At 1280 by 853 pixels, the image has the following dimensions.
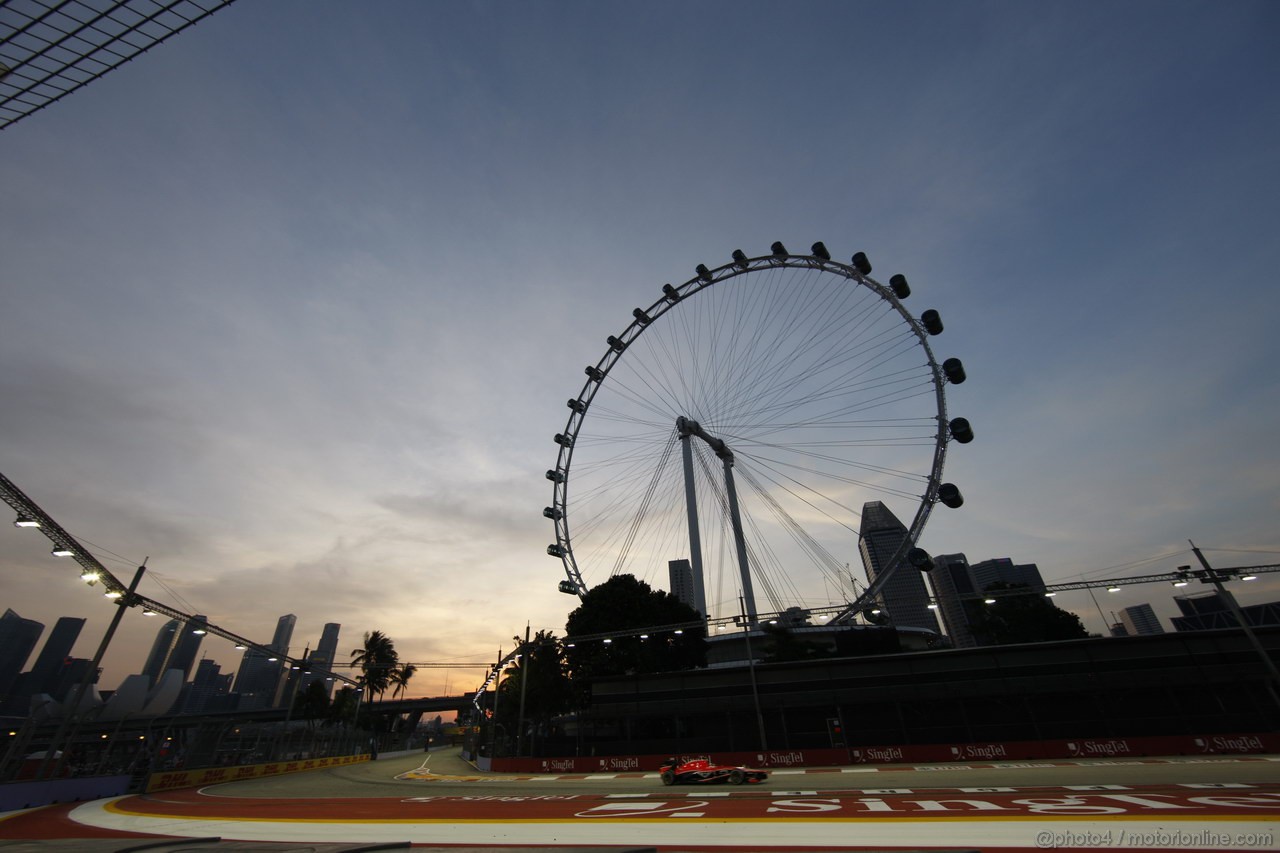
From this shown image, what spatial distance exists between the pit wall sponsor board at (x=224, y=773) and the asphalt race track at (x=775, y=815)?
4547 millimetres

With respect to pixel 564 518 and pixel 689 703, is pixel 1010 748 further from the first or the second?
pixel 564 518

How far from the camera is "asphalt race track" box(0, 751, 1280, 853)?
1034 centimetres

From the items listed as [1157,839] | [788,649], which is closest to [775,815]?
[1157,839]

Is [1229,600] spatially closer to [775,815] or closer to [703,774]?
[703,774]

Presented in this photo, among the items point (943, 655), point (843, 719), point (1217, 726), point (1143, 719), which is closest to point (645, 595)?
point (843, 719)

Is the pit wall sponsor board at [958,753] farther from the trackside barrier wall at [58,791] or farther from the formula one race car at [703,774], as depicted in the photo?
the trackside barrier wall at [58,791]

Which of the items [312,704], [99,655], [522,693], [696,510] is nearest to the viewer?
[99,655]

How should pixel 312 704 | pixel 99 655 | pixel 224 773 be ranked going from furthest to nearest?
pixel 312 704
pixel 224 773
pixel 99 655

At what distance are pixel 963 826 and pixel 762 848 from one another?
15.6ft

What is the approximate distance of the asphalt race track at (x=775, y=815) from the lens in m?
10.3

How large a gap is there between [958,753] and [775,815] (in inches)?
1022

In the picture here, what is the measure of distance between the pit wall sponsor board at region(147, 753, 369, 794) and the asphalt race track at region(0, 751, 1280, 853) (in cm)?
455

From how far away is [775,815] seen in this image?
14.3 m

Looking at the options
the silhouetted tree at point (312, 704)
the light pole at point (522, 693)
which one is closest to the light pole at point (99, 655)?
the light pole at point (522, 693)
